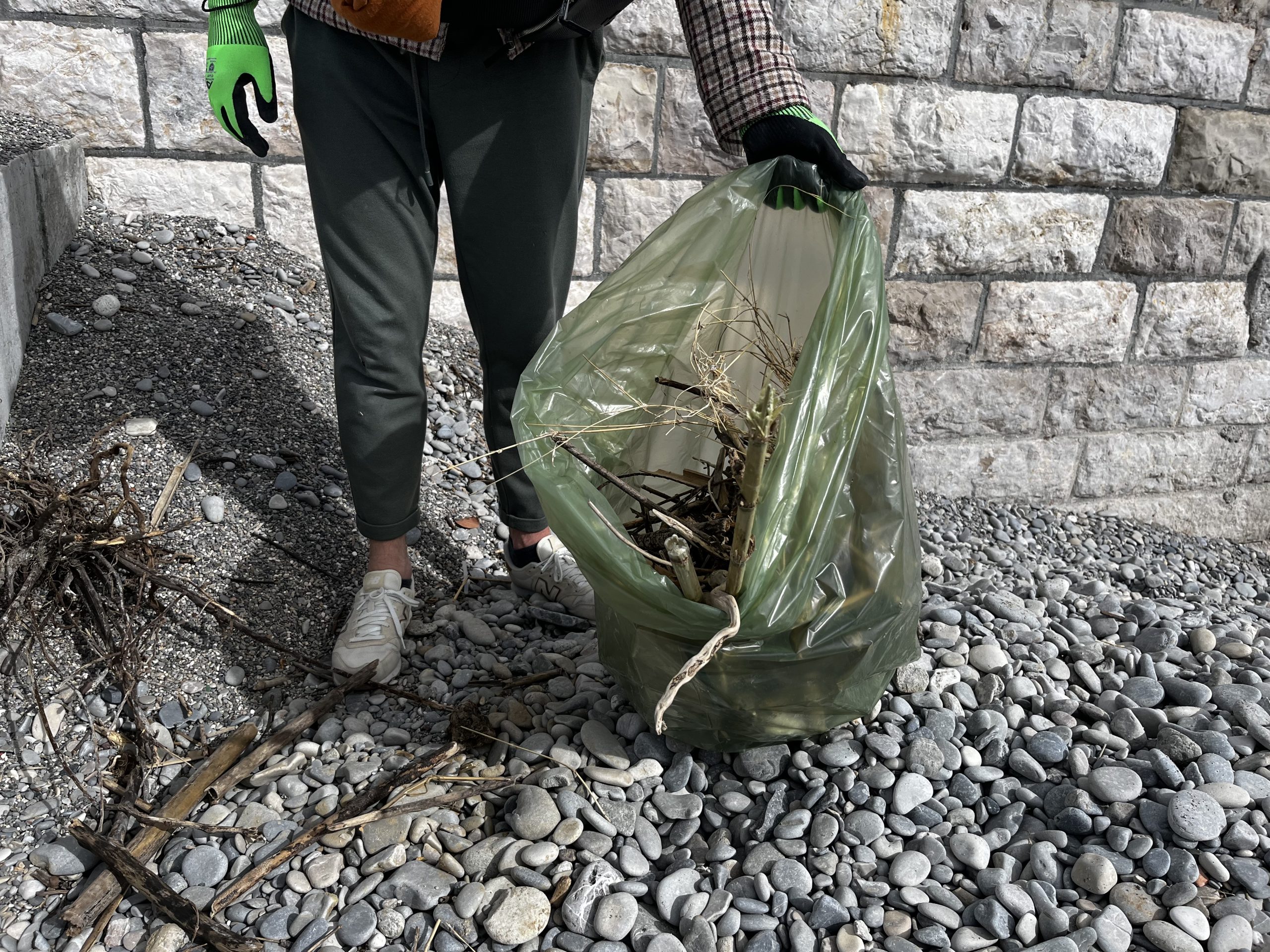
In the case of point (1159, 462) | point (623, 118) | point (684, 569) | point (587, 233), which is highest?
point (623, 118)

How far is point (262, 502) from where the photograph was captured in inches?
85.3

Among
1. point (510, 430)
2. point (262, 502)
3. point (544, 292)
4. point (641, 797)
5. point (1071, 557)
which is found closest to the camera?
point (641, 797)

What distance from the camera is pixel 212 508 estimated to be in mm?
2059

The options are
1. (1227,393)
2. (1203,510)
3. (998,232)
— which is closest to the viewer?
(998,232)

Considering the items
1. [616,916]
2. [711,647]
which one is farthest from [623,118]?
[616,916]

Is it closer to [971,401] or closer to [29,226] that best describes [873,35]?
[971,401]

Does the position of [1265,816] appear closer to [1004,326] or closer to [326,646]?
[326,646]

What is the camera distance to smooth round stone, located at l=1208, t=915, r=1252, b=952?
3.78 feet

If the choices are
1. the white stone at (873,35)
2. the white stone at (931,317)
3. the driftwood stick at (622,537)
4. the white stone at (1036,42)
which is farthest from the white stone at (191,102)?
the white stone at (1036,42)

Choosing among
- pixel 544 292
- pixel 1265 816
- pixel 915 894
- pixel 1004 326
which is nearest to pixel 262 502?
pixel 544 292

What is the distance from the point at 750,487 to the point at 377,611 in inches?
39.1

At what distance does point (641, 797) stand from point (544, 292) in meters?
1.00

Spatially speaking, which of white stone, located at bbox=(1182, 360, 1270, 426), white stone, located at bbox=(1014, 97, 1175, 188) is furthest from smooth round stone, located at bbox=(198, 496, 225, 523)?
white stone, located at bbox=(1182, 360, 1270, 426)

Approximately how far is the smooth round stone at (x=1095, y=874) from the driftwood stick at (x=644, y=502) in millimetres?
664
